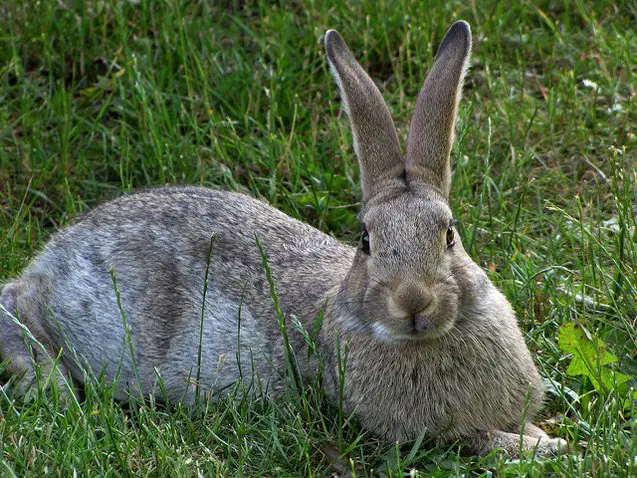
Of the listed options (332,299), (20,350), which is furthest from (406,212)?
(20,350)

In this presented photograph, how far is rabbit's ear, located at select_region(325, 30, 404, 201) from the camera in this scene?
5305mm

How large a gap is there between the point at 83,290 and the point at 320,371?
1.46 m

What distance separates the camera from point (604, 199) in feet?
21.6

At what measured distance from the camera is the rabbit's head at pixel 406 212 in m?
4.70

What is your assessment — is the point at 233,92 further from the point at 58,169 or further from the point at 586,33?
the point at 586,33

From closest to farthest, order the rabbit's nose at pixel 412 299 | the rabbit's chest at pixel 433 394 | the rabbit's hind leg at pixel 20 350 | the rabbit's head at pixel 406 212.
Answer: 1. the rabbit's nose at pixel 412 299
2. the rabbit's head at pixel 406 212
3. the rabbit's chest at pixel 433 394
4. the rabbit's hind leg at pixel 20 350

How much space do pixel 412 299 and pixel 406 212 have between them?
47 cm

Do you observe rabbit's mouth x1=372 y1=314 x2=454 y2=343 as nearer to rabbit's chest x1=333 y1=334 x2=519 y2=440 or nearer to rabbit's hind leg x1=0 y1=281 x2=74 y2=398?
rabbit's chest x1=333 y1=334 x2=519 y2=440

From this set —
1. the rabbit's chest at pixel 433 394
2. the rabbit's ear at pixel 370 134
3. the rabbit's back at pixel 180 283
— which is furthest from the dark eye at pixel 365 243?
the rabbit's back at pixel 180 283

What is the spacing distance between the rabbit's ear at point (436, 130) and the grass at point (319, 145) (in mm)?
778

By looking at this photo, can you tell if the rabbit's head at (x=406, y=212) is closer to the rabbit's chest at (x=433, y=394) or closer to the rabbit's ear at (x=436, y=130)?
the rabbit's ear at (x=436, y=130)

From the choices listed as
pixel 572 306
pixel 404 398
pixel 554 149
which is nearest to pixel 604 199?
pixel 554 149

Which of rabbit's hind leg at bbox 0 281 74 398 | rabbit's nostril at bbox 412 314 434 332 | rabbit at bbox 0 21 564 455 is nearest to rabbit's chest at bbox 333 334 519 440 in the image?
rabbit at bbox 0 21 564 455

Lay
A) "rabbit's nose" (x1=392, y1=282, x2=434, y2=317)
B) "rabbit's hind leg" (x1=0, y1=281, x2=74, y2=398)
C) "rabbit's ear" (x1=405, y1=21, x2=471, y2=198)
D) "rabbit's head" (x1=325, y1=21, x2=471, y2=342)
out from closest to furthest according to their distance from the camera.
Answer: "rabbit's nose" (x1=392, y1=282, x2=434, y2=317) < "rabbit's head" (x1=325, y1=21, x2=471, y2=342) < "rabbit's ear" (x1=405, y1=21, x2=471, y2=198) < "rabbit's hind leg" (x1=0, y1=281, x2=74, y2=398)
